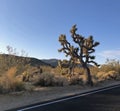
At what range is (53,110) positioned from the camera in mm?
12242

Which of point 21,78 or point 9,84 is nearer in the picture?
point 9,84

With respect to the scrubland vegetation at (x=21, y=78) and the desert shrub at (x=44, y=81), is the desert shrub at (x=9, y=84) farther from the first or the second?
the desert shrub at (x=44, y=81)

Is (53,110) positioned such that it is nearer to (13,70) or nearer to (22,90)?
(22,90)

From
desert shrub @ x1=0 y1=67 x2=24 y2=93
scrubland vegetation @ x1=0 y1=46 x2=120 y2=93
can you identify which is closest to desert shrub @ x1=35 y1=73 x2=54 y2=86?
scrubland vegetation @ x1=0 y1=46 x2=120 y2=93

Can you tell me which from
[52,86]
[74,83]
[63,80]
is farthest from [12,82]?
[74,83]

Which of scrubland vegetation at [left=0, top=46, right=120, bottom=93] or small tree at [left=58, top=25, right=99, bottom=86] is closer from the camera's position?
scrubland vegetation at [left=0, top=46, right=120, bottom=93]

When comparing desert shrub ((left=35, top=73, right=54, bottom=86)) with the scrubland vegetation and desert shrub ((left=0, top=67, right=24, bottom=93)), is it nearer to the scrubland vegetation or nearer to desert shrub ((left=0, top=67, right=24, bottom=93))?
the scrubland vegetation

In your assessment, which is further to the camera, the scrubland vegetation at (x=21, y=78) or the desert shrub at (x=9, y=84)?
the scrubland vegetation at (x=21, y=78)

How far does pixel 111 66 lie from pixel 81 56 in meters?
29.9

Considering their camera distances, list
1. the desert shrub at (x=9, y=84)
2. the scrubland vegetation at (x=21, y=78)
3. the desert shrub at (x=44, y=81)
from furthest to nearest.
A: the desert shrub at (x=44, y=81), the scrubland vegetation at (x=21, y=78), the desert shrub at (x=9, y=84)

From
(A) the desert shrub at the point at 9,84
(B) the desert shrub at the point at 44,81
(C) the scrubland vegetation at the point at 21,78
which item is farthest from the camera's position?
(B) the desert shrub at the point at 44,81

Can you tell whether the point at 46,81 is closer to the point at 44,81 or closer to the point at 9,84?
the point at 44,81

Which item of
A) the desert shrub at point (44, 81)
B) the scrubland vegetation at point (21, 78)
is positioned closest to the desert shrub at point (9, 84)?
the scrubland vegetation at point (21, 78)

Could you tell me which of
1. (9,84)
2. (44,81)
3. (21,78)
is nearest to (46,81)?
(44,81)
